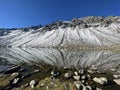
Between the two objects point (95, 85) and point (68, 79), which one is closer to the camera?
point (95, 85)

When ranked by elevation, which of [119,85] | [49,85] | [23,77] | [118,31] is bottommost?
[119,85]

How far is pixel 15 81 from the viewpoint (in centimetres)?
2930

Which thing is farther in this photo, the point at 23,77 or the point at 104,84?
the point at 23,77

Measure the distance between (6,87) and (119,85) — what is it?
1903 cm

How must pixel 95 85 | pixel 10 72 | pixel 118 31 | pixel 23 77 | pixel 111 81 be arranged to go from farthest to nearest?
1. pixel 118 31
2. pixel 10 72
3. pixel 23 77
4. pixel 111 81
5. pixel 95 85

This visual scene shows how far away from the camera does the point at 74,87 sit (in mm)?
24906

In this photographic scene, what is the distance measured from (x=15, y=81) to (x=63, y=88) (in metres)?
9.83

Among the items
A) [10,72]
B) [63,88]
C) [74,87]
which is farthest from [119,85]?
[10,72]

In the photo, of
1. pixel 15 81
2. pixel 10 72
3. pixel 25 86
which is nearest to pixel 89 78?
pixel 25 86

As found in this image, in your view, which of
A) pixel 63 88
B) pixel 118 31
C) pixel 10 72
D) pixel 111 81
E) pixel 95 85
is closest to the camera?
pixel 63 88

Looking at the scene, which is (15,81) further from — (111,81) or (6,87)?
(111,81)

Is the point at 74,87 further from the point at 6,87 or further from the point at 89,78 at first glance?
the point at 6,87

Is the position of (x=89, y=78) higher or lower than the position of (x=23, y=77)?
lower

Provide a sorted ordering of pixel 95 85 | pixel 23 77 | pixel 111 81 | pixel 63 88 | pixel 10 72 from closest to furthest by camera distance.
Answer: pixel 63 88 → pixel 95 85 → pixel 111 81 → pixel 23 77 → pixel 10 72
